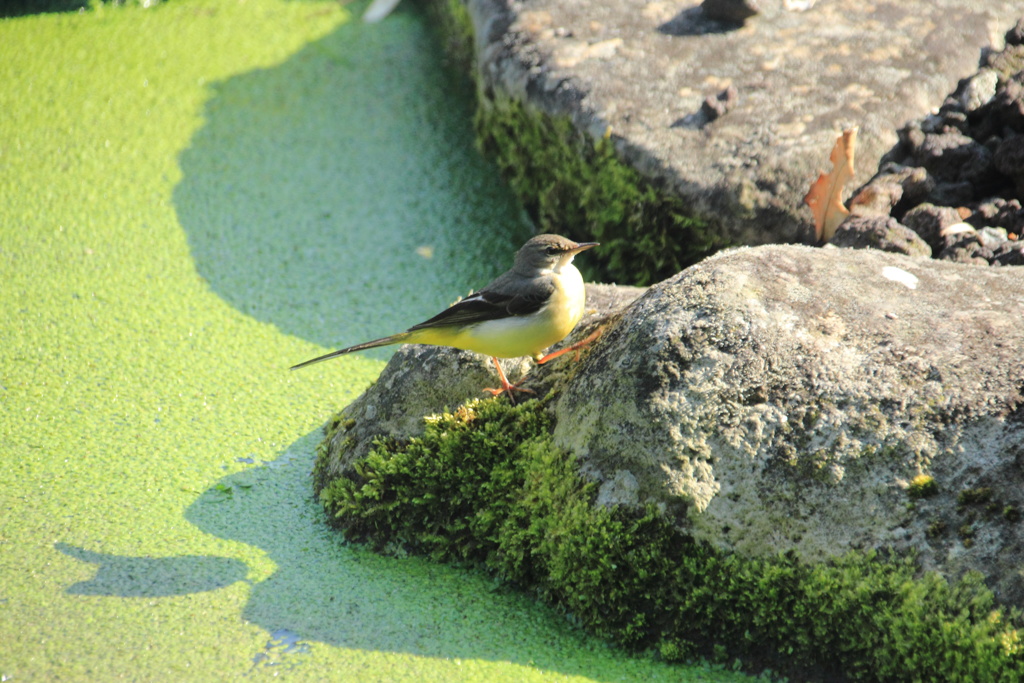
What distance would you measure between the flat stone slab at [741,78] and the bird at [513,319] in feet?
3.94

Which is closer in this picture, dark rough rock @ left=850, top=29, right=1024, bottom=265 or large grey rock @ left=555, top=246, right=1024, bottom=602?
large grey rock @ left=555, top=246, right=1024, bottom=602

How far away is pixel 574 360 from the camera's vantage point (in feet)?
9.68

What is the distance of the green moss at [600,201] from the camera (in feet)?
12.9

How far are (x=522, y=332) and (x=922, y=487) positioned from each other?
1.20 m

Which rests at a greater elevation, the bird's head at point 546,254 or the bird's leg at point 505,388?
the bird's head at point 546,254

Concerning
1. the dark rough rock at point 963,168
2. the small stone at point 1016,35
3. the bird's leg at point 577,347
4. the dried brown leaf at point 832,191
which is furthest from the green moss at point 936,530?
the small stone at point 1016,35

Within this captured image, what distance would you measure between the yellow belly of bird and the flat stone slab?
125cm

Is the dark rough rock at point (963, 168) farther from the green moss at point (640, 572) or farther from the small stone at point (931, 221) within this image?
the green moss at point (640, 572)

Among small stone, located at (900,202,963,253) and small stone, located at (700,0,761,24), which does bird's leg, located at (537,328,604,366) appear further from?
small stone, located at (700,0,761,24)

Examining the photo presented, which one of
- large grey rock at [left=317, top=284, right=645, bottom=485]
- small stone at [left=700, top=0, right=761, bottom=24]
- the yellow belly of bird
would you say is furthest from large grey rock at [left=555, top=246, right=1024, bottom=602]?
small stone at [left=700, top=0, right=761, bottom=24]

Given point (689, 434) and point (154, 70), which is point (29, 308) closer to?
point (154, 70)

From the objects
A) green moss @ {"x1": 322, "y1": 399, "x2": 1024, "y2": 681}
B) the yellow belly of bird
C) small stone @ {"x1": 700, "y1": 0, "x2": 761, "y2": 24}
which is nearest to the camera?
green moss @ {"x1": 322, "y1": 399, "x2": 1024, "y2": 681}

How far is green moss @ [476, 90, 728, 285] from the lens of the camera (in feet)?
12.9

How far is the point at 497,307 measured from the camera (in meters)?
2.89
